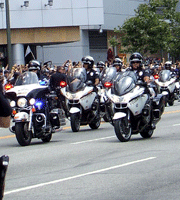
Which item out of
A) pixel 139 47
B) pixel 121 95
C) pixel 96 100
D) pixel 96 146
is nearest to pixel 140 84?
pixel 121 95

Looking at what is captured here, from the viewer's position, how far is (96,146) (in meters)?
14.2

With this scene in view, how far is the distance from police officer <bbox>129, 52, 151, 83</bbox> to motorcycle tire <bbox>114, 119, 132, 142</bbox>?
1254mm

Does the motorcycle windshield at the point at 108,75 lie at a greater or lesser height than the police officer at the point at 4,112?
lesser

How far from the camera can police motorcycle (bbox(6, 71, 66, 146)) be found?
14.5m

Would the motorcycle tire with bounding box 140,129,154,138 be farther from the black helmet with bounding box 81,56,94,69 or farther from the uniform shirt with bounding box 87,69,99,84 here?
the black helmet with bounding box 81,56,94,69

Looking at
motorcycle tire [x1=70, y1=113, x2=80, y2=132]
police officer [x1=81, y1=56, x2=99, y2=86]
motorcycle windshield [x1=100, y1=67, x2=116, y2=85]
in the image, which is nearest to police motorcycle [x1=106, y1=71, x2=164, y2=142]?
motorcycle tire [x1=70, y1=113, x2=80, y2=132]

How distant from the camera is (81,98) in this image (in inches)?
731

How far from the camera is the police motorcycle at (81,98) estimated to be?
60.8 ft

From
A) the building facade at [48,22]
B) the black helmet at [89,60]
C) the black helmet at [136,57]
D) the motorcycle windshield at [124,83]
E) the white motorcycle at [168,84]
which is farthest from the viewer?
the building facade at [48,22]

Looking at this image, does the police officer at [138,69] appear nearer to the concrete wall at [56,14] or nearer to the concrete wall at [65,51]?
the concrete wall at [56,14]

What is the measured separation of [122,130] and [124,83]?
3.44 ft

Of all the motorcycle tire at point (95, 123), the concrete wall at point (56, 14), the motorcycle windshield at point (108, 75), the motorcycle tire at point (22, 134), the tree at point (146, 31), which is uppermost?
the concrete wall at point (56, 14)

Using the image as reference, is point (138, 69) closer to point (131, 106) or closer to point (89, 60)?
point (131, 106)

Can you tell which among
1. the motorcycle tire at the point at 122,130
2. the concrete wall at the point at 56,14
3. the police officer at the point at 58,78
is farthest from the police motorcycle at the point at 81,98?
the concrete wall at the point at 56,14
